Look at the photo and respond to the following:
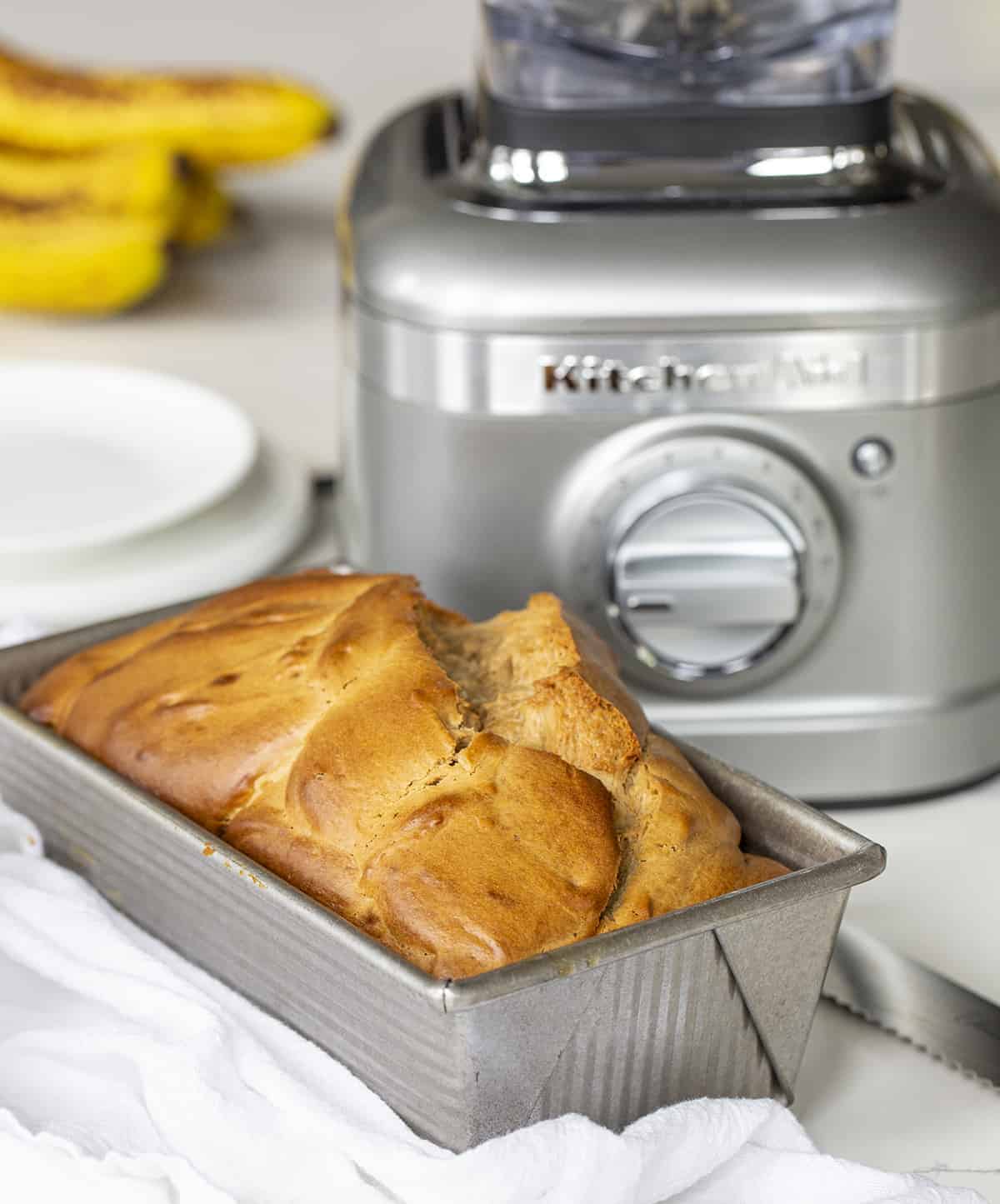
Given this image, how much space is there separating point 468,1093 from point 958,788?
0.31 m

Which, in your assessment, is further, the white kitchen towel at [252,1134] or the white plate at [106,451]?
the white plate at [106,451]

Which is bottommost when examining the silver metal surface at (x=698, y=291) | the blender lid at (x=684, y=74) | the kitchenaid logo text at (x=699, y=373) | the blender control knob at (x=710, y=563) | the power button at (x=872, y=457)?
the blender control knob at (x=710, y=563)

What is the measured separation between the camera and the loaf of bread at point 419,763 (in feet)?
1.42

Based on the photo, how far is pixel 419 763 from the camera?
46 centimetres

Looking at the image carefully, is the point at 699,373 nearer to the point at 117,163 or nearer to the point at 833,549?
the point at 833,549

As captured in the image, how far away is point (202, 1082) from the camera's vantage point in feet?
1.45

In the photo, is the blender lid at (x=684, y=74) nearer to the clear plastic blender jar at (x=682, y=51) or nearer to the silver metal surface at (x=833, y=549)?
the clear plastic blender jar at (x=682, y=51)

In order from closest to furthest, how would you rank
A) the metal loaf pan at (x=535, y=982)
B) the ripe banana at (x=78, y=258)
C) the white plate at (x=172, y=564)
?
the metal loaf pan at (x=535, y=982), the white plate at (x=172, y=564), the ripe banana at (x=78, y=258)

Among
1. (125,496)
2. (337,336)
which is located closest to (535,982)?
(125,496)

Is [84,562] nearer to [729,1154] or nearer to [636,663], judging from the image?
[636,663]

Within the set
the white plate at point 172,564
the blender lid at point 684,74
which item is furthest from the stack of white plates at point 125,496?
the blender lid at point 684,74

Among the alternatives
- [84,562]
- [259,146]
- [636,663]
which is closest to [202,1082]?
[636,663]

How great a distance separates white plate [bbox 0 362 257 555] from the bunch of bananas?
148mm

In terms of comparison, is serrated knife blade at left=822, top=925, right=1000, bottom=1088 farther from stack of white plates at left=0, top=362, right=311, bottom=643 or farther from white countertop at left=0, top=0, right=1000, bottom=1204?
stack of white plates at left=0, top=362, right=311, bottom=643
